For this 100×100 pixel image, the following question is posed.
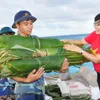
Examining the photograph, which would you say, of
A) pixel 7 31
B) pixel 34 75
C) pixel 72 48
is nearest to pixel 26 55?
pixel 34 75

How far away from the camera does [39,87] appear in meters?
4.49

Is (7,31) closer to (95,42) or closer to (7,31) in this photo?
(7,31)

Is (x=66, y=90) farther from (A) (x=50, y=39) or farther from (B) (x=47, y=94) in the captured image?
(A) (x=50, y=39)

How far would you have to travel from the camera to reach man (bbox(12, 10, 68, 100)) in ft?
13.4

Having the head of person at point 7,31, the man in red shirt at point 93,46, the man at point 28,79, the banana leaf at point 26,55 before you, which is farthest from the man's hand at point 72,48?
the head of person at point 7,31

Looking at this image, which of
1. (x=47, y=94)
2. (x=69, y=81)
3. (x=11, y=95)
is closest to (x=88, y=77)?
(x=69, y=81)

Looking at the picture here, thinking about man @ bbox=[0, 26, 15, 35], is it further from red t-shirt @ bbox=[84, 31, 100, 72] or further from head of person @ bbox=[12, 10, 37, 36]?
red t-shirt @ bbox=[84, 31, 100, 72]

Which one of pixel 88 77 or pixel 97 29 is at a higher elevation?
pixel 97 29

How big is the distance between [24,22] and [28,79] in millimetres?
726

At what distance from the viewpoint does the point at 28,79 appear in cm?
409

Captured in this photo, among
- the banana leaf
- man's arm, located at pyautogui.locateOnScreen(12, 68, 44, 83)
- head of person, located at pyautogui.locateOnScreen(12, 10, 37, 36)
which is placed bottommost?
man's arm, located at pyautogui.locateOnScreen(12, 68, 44, 83)

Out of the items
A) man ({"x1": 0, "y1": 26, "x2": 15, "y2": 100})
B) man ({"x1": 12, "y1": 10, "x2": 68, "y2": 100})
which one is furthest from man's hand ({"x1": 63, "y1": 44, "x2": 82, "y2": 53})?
man ({"x1": 0, "y1": 26, "x2": 15, "y2": 100})

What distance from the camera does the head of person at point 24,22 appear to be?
14.0 feet

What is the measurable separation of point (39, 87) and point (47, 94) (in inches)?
44.4
